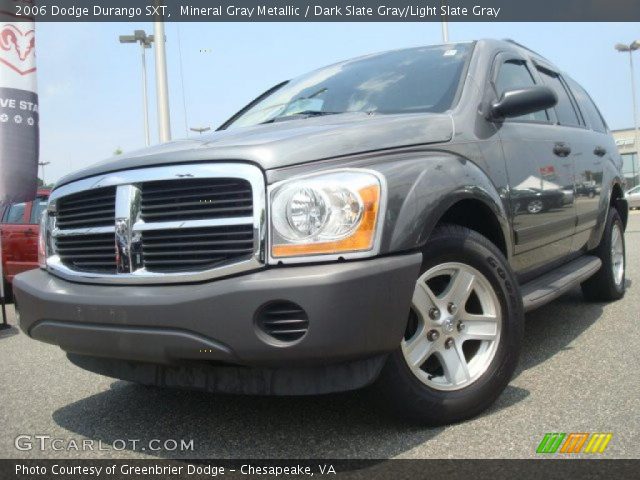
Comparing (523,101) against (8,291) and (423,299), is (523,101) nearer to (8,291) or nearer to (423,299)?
(423,299)

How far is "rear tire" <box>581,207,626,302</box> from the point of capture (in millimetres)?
4824

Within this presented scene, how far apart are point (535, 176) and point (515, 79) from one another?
696mm

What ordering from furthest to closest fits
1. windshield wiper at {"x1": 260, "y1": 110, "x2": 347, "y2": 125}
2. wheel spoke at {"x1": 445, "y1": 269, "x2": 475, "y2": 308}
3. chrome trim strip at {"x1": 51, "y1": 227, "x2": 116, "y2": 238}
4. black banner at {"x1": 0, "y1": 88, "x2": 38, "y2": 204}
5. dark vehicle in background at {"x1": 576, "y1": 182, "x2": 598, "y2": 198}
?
black banner at {"x1": 0, "y1": 88, "x2": 38, "y2": 204}
dark vehicle in background at {"x1": 576, "y1": 182, "x2": 598, "y2": 198}
windshield wiper at {"x1": 260, "y1": 110, "x2": 347, "y2": 125}
wheel spoke at {"x1": 445, "y1": 269, "x2": 475, "y2": 308}
chrome trim strip at {"x1": 51, "y1": 227, "x2": 116, "y2": 238}

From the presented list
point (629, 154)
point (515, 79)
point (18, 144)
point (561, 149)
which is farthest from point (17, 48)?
point (629, 154)

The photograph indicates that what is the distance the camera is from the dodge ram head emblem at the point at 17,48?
20.1 feet

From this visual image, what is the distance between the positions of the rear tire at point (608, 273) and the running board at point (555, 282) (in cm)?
52

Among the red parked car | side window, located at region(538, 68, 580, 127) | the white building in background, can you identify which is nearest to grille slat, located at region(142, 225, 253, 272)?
side window, located at region(538, 68, 580, 127)

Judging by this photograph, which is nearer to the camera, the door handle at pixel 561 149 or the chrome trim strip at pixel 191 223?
the chrome trim strip at pixel 191 223

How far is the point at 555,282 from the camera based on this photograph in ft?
11.4

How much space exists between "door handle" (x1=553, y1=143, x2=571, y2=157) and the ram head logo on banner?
206 inches

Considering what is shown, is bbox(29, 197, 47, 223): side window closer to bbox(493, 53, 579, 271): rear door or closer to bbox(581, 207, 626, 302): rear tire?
bbox(493, 53, 579, 271): rear door

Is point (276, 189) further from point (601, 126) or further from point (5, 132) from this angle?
point (5, 132)

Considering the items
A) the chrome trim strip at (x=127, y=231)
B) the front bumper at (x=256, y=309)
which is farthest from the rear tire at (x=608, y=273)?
the chrome trim strip at (x=127, y=231)

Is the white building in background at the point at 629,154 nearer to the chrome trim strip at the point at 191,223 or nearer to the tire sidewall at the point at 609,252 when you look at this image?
the tire sidewall at the point at 609,252
